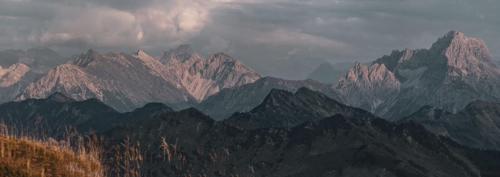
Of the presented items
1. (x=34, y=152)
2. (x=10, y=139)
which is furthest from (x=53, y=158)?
(x=10, y=139)

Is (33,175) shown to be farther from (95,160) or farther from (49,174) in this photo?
(95,160)

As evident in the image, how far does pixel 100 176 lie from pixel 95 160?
15.5 ft

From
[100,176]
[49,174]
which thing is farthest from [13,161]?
[100,176]

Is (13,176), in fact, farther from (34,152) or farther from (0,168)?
(34,152)

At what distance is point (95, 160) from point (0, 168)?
435 inches

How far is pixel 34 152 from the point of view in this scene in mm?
51000

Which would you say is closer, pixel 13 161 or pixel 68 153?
pixel 13 161

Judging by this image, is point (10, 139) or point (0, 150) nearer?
point (0, 150)

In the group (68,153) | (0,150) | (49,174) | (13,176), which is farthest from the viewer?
(68,153)

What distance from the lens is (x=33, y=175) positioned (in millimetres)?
44031

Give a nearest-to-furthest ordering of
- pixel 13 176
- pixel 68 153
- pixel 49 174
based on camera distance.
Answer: pixel 13 176 → pixel 49 174 → pixel 68 153

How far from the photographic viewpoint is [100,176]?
164 ft

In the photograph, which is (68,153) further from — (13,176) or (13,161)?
(13,176)

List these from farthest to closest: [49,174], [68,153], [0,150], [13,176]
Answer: [68,153], [0,150], [49,174], [13,176]
